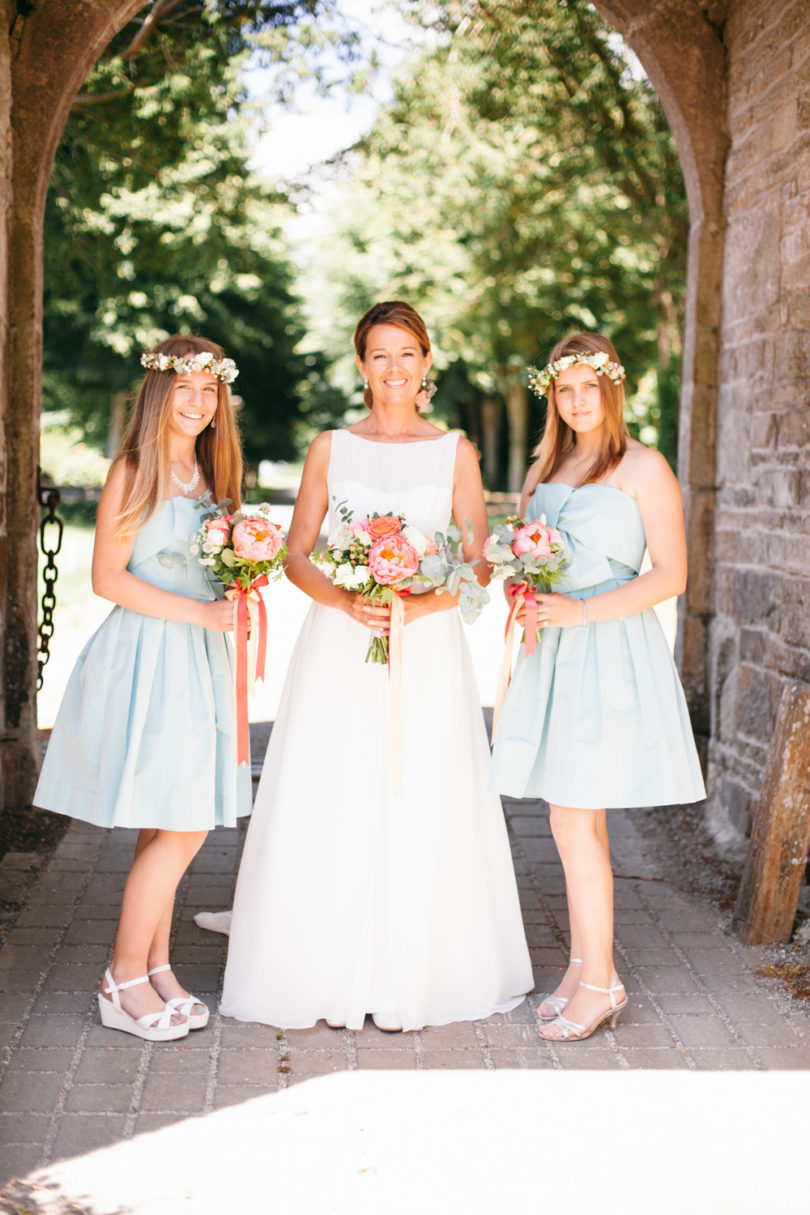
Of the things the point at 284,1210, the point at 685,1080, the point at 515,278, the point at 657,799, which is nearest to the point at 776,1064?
the point at 685,1080

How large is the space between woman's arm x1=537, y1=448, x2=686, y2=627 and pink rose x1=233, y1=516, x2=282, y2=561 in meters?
0.87

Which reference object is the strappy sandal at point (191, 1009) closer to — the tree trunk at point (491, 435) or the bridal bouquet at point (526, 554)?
the bridal bouquet at point (526, 554)

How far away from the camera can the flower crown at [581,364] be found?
12.1 ft

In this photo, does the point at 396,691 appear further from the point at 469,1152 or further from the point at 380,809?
the point at 469,1152


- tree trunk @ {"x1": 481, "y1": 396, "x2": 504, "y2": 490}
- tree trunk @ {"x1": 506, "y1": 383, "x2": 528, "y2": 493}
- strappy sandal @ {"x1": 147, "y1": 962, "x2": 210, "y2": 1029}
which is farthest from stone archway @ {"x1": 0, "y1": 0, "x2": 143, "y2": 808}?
tree trunk @ {"x1": 481, "y1": 396, "x2": 504, "y2": 490}

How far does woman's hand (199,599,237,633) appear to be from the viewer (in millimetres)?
3576

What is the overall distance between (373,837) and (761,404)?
299 centimetres

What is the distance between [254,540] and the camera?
3398 millimetres

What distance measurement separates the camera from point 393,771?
147 inches

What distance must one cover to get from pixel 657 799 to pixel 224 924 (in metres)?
1.90

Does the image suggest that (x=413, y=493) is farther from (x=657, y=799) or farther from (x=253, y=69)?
(x=253, y=69)

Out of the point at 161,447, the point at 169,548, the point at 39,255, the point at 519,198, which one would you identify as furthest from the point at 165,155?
the point at 519,198

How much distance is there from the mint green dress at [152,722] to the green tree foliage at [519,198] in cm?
593

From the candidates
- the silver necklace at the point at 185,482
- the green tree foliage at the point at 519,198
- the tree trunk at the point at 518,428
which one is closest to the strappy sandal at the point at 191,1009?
the silver necklace at the point at 185,482
